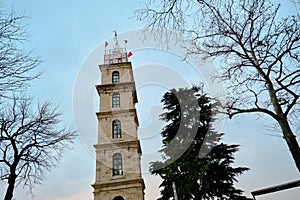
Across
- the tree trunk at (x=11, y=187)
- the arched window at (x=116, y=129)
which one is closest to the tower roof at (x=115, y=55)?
the arched window at (x=116, y=129)

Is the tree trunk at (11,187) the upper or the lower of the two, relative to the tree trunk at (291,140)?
upper

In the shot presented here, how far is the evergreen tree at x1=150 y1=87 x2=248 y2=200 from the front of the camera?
12753mm

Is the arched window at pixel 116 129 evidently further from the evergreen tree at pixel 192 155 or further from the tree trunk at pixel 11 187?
the tree trunk at pixel 11 187

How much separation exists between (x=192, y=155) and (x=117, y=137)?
8.86 meters

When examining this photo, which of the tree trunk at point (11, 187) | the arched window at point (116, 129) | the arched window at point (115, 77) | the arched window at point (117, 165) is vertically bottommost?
the tree trunk at point (11, 187)

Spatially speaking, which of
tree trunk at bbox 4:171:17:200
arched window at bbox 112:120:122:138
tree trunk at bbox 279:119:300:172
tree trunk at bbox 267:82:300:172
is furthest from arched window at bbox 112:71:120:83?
tree trunk at bbox 279:119:300:172

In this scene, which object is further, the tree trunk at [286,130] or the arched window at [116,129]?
the arched window at [116,129]

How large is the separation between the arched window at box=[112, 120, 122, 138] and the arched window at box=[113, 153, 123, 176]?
168 centimetres

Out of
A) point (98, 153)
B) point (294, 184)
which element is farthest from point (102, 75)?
point (294, 184)

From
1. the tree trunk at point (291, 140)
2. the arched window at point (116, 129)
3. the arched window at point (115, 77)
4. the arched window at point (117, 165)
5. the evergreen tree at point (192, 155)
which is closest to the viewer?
the tree trunk at point (291, 140)

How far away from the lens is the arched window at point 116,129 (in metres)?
21.8

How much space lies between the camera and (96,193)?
19.1 metres

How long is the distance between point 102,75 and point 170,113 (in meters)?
9.64

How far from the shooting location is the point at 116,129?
72.9 ft
